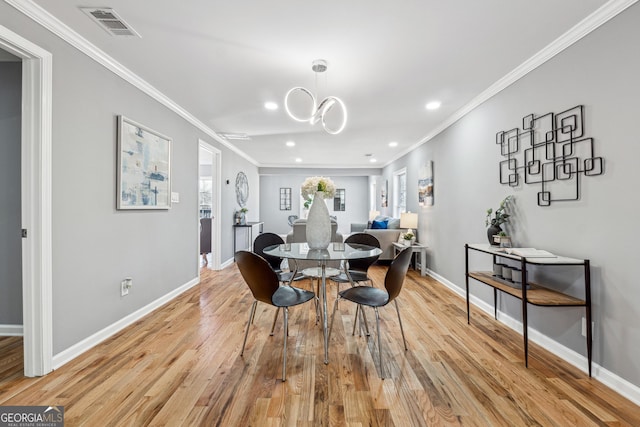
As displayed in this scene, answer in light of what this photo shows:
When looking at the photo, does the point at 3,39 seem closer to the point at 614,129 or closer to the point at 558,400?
the point at 614,129

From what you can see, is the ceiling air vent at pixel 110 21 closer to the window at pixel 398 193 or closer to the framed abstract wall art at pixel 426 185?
the framed abstract wall art at pixel 426 185

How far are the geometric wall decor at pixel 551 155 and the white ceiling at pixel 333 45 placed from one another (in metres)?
0.59

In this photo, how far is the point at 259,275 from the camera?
2.05 meters

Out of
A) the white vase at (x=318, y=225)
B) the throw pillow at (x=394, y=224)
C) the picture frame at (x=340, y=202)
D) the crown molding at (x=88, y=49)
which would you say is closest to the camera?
the crown molding at (x=88, y=49)

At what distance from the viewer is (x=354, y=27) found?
2121 millimetres

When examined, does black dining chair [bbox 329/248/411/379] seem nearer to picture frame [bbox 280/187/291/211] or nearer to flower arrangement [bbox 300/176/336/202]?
flower arrangement [bbox 300/176/336/202]

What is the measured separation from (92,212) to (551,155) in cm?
368

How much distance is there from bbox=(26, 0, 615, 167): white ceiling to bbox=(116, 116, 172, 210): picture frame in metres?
0.54

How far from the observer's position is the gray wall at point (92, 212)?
211 centimetres

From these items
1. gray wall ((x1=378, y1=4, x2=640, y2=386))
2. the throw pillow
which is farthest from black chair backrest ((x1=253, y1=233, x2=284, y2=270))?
the throw pillow

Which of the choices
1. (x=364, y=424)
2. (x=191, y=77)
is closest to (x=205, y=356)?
(x=364, y=424)

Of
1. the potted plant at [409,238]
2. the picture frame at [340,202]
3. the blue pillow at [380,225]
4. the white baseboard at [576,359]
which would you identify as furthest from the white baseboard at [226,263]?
the picture frame at [340,202]

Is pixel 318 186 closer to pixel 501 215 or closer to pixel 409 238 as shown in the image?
pixel 501 215

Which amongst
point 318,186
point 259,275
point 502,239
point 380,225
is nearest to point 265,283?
point 259,275
